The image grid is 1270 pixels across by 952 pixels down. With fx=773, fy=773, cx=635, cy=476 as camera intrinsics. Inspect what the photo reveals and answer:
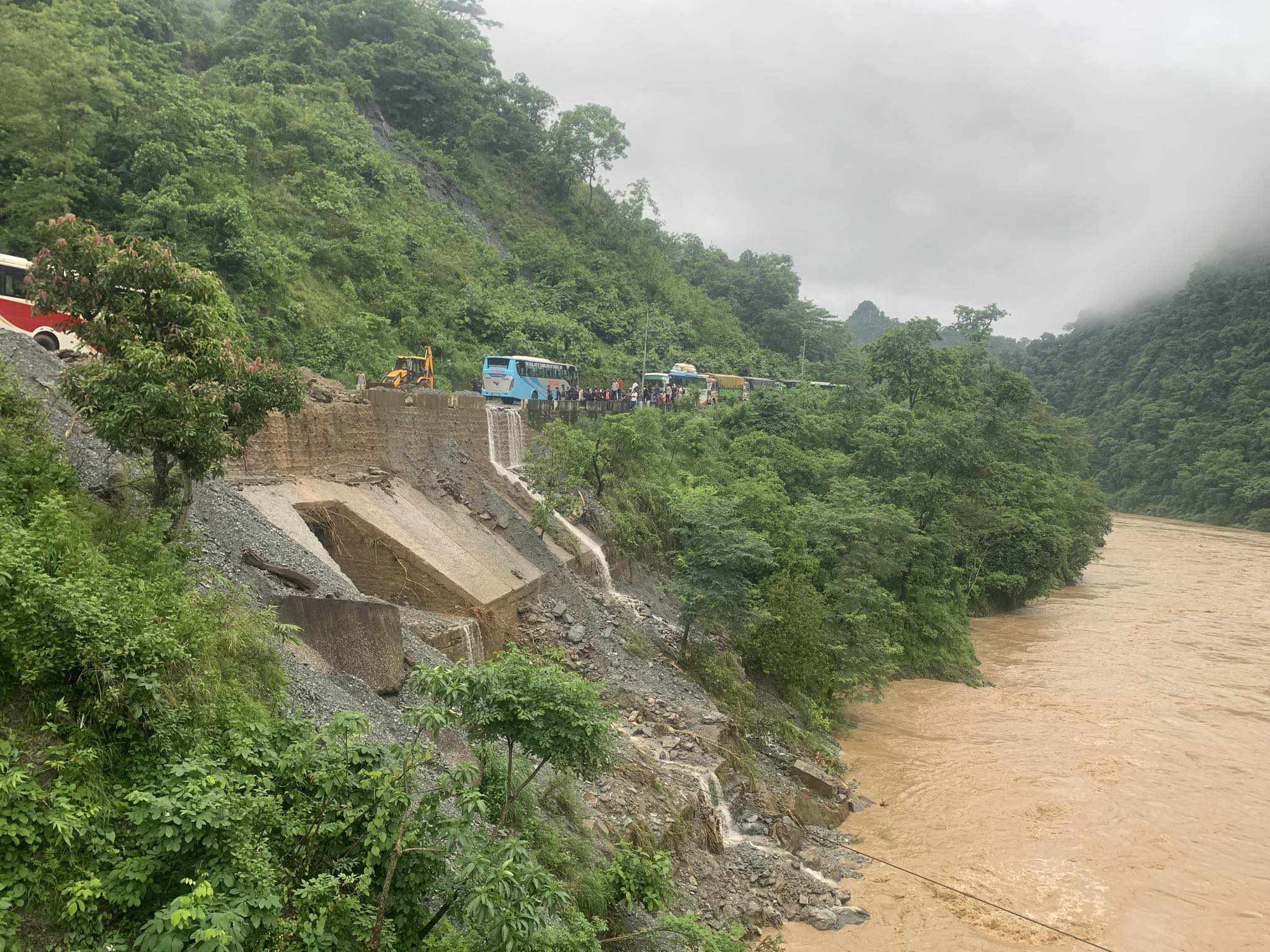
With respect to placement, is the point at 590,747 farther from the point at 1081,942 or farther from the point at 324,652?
the point at 1081,942

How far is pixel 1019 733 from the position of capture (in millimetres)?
18562

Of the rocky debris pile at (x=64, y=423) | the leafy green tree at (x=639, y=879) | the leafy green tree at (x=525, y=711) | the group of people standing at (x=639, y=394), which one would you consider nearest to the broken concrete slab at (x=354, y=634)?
the rocky debris pile at (x=64, y=423)

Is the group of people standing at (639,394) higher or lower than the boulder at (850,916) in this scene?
higher

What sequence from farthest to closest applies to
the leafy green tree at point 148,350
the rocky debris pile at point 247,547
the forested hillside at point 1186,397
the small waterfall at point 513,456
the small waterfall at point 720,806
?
the forested hillside at point 1186,397
the small waterfall at point 513,456
the small waterfall at point 720,806
the rocky debris pile at point 247,547
the leafy green tree at point 148,350

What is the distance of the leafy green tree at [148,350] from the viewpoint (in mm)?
7301

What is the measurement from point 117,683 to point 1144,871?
1527 centimetres

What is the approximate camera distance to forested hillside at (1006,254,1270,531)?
62.3 metres

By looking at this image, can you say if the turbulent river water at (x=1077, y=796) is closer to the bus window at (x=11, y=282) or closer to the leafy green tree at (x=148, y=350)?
the leafy green tree at (x=148, y=350)

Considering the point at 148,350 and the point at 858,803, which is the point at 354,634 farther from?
the point at 858,803

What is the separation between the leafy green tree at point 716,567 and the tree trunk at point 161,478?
446 inches

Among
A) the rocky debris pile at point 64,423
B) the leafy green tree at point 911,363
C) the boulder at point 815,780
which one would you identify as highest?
the leafy green tree at point 911,363

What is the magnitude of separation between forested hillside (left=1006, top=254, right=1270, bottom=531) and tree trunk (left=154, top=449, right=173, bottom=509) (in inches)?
2770

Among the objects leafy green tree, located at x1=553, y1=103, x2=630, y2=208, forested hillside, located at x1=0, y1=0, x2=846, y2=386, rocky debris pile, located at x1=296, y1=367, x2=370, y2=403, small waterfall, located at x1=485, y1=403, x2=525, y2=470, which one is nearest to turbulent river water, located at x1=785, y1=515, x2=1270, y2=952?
small waterfall, located at x1=485, y1=403, x2=525, y2=470

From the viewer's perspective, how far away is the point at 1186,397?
72250mm
